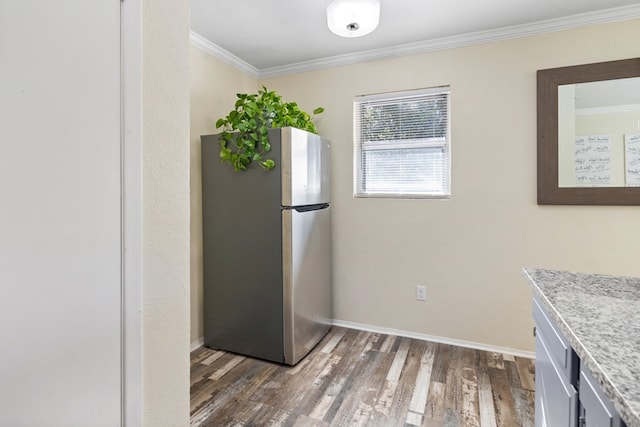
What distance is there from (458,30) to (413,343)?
7.94 feet

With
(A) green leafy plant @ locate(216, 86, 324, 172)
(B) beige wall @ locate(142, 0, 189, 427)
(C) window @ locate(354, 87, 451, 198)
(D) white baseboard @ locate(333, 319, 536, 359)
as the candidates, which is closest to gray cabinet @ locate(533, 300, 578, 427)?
(B) beige wall @ locate(142, 0, 189, 427)

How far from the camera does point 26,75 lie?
57cm

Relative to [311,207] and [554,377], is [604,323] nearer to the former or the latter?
[554,377]

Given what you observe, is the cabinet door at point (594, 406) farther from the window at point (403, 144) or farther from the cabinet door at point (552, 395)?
the window at point (403, 144)

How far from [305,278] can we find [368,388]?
2.76 feet

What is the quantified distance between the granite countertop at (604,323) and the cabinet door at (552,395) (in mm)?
169

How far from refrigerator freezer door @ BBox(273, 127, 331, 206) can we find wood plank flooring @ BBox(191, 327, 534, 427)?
Answer: 1170 millimetres

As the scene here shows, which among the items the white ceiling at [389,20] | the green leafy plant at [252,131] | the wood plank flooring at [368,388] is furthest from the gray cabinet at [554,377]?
the white ceiling at [389,20]

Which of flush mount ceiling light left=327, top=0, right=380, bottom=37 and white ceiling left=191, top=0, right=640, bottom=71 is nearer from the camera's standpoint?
flush mount ceiling light left=327, top=0, right=380, bottom=37

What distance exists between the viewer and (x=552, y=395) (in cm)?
106

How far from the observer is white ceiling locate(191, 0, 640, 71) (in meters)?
2.18

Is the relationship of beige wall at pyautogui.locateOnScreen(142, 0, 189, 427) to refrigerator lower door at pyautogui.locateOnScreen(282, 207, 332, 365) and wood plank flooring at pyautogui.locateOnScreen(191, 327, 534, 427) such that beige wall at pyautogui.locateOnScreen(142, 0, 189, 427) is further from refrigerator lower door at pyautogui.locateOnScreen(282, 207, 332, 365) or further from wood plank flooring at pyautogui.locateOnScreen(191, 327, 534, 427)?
refrigerator lower door at pyautogui.locateOnScreen(282, 207, 332, 365)

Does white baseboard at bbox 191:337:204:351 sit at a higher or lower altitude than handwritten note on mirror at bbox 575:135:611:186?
lower

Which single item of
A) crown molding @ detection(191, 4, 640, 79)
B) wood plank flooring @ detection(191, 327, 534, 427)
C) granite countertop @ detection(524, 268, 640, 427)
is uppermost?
crown molding @ detection(191, 4, 640, 79)
